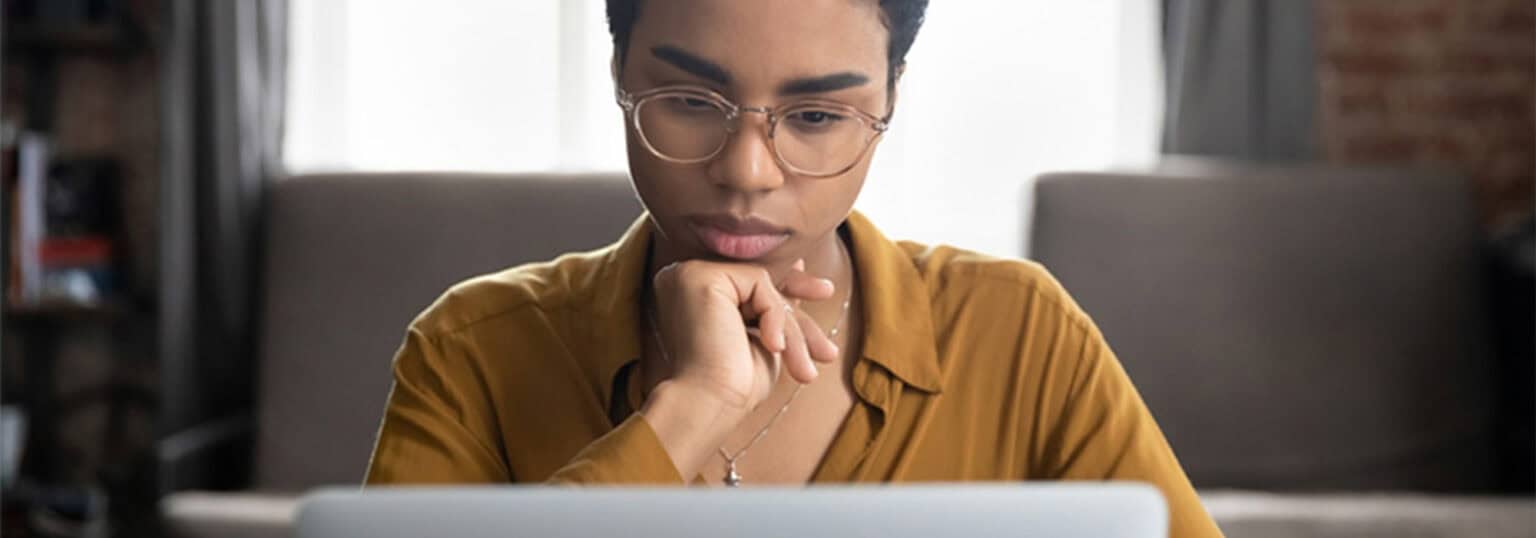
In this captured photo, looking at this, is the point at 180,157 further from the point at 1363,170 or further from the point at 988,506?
the point at 988,506

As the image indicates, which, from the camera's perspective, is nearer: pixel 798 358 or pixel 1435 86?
pixel 798 358

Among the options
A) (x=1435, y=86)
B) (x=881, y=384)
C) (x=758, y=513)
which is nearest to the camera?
(x=758, y=513)

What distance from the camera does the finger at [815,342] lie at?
748mm

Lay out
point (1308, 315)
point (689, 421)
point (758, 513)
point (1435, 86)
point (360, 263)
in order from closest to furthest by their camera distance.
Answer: point (758, 513)
point (689, 421)
point (360, 263)
point (1308, 315)
point (1435, 86)

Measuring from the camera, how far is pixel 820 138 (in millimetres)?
740

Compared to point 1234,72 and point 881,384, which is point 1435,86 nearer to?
point 1234,72

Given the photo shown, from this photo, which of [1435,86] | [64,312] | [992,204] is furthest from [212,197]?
[1435,86]

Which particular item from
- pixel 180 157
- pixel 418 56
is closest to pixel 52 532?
pixel 180 157

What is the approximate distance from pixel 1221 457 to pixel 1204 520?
1.38 metres

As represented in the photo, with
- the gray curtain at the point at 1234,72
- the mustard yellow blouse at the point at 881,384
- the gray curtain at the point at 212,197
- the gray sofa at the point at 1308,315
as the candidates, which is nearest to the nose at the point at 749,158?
the mustard yellow blouse at the point at 881,384

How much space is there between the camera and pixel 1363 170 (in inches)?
93.1

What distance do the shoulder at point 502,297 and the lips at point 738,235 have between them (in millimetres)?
132

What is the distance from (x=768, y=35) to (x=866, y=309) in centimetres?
17

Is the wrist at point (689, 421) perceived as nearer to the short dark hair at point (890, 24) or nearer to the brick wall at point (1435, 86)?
the short dark hair at point (890, 24)
